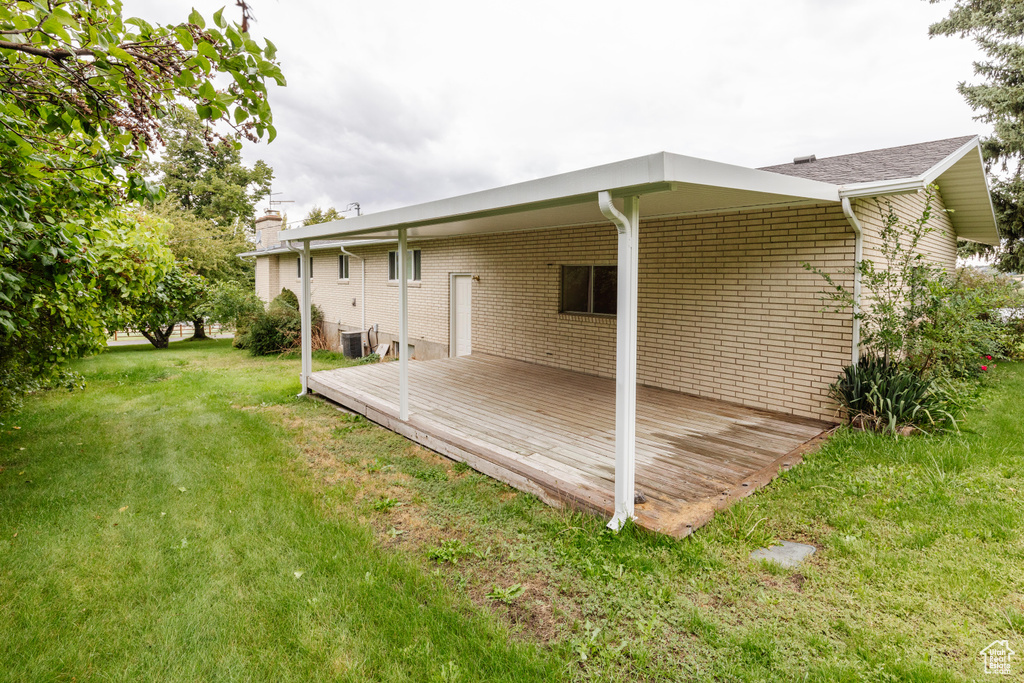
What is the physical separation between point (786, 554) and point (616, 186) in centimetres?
271

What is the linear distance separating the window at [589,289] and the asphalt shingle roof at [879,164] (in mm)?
2736

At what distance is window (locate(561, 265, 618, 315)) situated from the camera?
8266mm

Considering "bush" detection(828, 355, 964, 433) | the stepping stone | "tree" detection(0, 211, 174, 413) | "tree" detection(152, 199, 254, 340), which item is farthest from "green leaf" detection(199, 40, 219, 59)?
"tree" detection(152, 199, 254, 340)

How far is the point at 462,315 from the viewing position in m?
11.3

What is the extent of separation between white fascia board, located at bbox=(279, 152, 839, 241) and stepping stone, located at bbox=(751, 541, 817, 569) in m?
2.51

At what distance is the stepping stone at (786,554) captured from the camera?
317 centimetres

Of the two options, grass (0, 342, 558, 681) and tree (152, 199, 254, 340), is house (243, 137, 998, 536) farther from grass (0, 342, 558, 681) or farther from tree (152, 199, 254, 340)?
tree (152, 199, 254, 340)

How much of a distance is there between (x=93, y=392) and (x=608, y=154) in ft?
104

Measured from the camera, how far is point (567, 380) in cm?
807

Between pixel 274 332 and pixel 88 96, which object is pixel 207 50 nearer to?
pixel 88 96

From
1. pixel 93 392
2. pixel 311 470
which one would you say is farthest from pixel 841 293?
pixel 93 392

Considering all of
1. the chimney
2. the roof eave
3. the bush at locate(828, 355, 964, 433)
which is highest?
the chimney

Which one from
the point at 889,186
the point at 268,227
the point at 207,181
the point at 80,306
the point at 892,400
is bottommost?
the point at 892,400

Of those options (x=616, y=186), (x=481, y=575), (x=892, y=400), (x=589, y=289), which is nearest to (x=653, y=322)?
(x=589, y=289)
